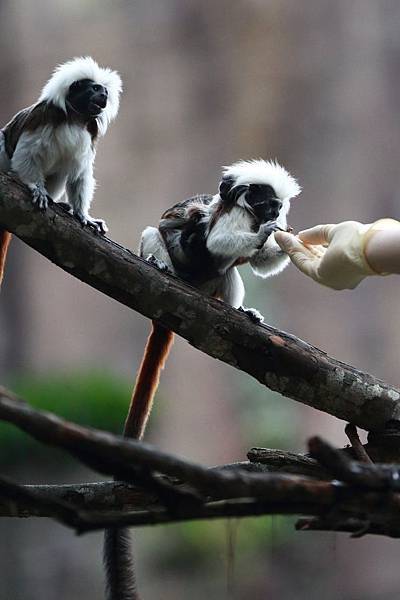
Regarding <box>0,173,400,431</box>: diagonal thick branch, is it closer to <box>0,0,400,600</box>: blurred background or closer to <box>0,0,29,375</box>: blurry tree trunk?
<box>0,0,400,600</box>: blurred background

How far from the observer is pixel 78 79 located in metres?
3.51

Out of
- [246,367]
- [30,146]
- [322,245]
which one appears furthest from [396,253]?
[30,146]

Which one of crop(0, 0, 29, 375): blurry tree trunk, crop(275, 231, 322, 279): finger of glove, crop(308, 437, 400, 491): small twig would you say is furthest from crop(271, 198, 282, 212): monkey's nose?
crop(0, 0, 29, 375): blurry tree trunk

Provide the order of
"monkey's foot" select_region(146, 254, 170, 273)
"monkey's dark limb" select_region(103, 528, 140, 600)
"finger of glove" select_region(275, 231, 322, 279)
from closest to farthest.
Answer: "monkey's dark limb" select_region(103, 528, 140, 600)
"finger of glove" select_region(275, 231, 322, 279)
"monkey's foot" select_region(146, 254, 170, 273)

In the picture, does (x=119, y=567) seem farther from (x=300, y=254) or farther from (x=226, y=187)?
(x=226, y=187)

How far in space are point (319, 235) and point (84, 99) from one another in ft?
4.01

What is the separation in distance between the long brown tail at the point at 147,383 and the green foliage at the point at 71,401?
12.5 feet

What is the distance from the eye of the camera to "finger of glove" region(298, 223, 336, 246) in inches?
106

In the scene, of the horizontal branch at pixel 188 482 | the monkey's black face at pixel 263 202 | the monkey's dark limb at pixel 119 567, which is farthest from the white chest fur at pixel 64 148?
the horizontal branch at pixel 188 482

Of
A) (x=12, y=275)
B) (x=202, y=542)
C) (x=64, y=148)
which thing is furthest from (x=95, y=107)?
(x=12, y=275)

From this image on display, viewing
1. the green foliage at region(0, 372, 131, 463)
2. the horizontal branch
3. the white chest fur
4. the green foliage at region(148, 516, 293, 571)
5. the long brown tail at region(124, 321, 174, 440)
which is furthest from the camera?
the green foliage at region(148, 516, 293, 571)

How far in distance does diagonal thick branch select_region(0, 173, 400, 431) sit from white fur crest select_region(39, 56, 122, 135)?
0.65 metres

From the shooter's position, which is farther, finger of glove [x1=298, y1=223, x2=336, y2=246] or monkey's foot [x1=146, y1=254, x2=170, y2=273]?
monkey's foot [x1=146, y1=254, x2=170, y2=273]

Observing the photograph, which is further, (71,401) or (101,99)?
(71,401)
